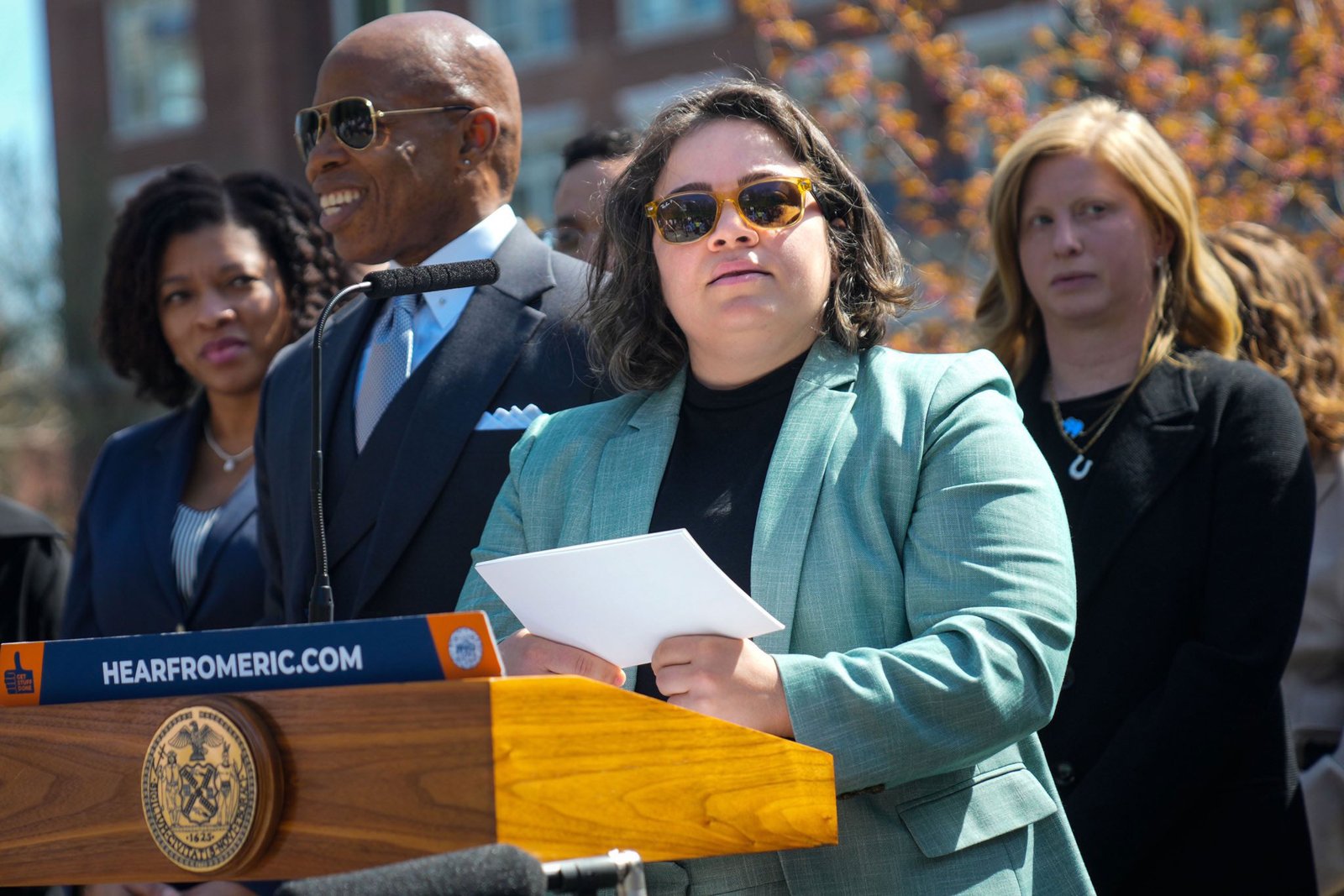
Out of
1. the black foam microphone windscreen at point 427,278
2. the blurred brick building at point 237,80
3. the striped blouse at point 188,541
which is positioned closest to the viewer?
the black foam microphone windscreen at point 427,278

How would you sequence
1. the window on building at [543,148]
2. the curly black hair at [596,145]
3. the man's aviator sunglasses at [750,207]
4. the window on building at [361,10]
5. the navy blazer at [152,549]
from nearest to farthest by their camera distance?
1. the man's aviator sunglasses at [750,207]
2. the navy blazer at [152,549]
3. the window on building at [361,10]
4. the curly black hair at [596,145]
5. the window on building at [543,148]

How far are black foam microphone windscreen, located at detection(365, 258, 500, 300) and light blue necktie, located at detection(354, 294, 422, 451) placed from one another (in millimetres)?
698

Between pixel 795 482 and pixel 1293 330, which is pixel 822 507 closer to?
pixel 795 482

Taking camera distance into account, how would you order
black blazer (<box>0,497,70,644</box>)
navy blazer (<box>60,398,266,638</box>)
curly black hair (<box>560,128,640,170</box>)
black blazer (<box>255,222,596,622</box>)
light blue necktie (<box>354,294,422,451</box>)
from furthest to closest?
curly black hair (<box>560,128,640,170</box>)
black blazer (<box>0,497,70,644</box>)
navy blazer (<box>60,398,266,638</box>)
light blue necktie (<box>354,294,422,451</box>)
black blazer (<box>255,222,596,622</box>)

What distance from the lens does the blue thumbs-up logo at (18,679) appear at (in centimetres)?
216

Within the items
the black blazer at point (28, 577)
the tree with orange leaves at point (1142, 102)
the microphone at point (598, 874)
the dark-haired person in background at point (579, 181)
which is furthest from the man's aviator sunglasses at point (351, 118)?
the tree with orange leaves at point (1142, 102)

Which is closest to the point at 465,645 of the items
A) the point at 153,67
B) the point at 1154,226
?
the point at 1154,226

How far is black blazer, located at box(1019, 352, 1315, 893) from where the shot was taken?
3.38 m

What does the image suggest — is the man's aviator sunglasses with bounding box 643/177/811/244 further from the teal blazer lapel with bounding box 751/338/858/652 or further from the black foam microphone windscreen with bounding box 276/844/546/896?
the black foam microphone windscreen with bounding box 276/844/546/896

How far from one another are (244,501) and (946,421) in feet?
8.34

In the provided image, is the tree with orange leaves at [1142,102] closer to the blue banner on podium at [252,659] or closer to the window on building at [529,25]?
the blue banner on podium at [252,659]

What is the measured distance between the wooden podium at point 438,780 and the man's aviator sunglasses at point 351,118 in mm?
1812

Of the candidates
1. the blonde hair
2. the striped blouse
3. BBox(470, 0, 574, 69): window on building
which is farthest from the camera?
BBox(470, 0, 574, 69): window on building

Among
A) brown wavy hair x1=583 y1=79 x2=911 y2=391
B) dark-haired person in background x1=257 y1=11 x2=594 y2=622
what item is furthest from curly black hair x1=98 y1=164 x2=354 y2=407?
brown wavy hair x1=583 y1=79 x2=911 y2=391
